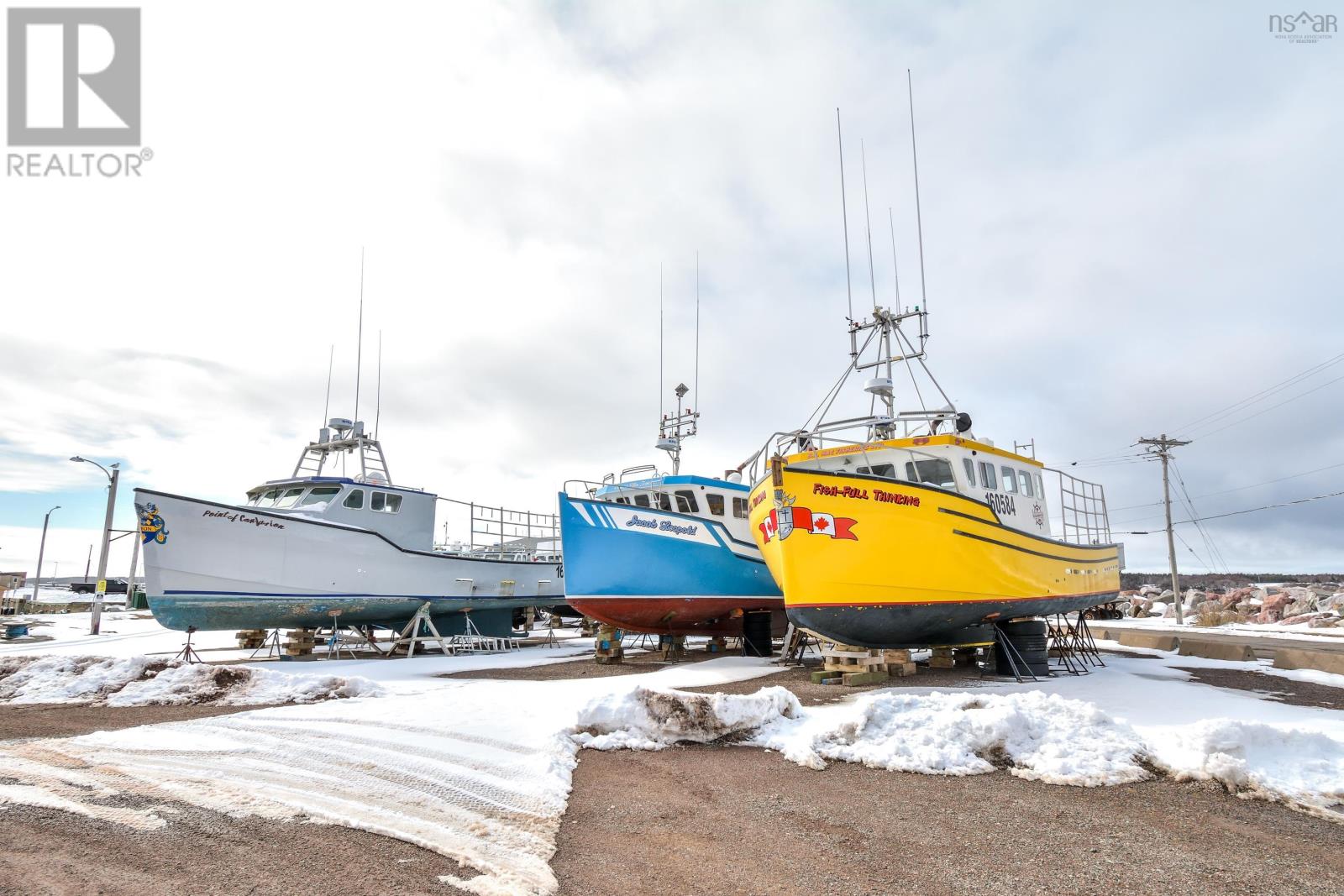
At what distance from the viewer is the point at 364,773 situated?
15.5 feet

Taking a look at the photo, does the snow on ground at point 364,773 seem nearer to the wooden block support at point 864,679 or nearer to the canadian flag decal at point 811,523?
the canadian flag decal at point 811,523

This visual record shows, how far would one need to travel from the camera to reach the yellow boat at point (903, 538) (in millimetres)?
10070

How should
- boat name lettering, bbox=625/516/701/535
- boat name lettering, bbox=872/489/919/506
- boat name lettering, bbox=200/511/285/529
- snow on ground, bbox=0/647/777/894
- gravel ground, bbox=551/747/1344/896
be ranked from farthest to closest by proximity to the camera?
boat name lettering, bbox=625/516/701/535, boat name lettering, bbox=200/511/285/529, boat name lettering, bbox=872/489/919/506, snow on ground, bbox=0/647/777/894, gravel ground, bbox=551/747/1344/896

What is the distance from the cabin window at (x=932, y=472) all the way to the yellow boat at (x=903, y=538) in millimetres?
14

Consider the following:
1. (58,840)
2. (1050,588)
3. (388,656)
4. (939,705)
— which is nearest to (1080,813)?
(939,705)

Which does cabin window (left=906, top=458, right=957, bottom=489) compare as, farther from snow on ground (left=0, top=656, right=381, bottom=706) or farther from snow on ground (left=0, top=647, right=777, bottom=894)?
snow on ground (left=0, top=656, right=381, bottom=706)

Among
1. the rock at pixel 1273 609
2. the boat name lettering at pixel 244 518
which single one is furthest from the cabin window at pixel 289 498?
the rock at pixel 1273 609

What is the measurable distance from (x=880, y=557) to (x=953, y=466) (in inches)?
99.0

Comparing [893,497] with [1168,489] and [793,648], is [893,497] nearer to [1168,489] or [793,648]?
[793,648]

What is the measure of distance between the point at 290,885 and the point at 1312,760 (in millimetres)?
6736

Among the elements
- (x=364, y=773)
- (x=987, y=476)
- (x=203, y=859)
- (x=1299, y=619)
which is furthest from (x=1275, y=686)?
(x=1299, y=619)

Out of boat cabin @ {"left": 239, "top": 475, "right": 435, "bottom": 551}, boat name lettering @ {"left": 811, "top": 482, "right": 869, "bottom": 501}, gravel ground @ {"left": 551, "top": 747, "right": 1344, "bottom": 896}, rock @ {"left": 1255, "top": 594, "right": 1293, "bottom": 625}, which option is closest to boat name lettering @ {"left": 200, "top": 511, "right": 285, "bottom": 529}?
boat cabin @ {"left": 239, "top": 475, "right": 435, "bottom": 551}

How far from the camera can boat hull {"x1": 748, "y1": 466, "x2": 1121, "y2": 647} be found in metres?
10.0

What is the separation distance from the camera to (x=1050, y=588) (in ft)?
40.9
